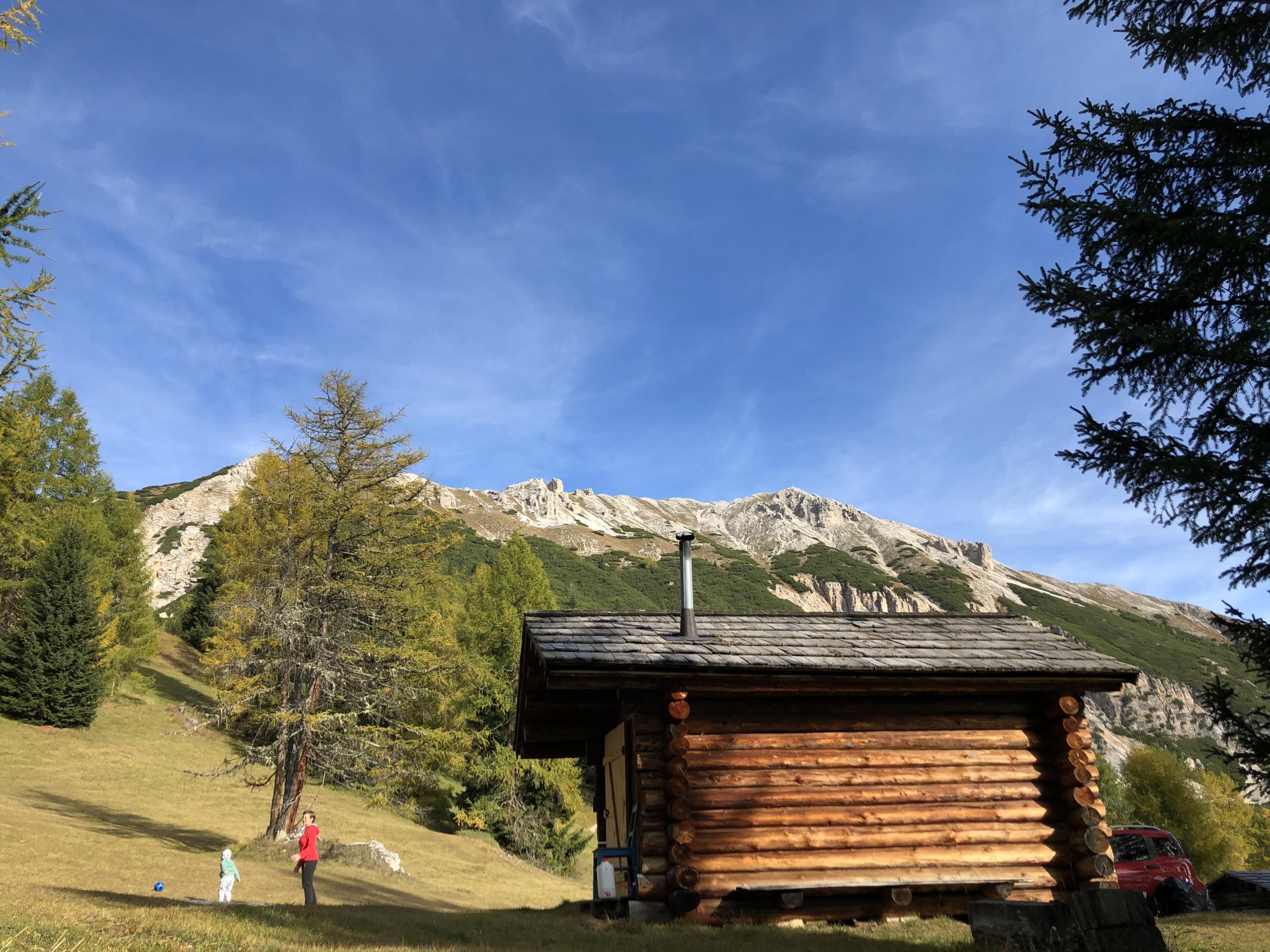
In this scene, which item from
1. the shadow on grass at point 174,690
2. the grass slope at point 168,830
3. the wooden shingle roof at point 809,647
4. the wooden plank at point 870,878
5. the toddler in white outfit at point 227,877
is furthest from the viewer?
the shadow on grass at point 174,690

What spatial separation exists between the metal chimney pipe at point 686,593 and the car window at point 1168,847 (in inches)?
398

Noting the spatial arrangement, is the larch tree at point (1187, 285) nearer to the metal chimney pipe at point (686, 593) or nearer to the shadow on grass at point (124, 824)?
the metal chimney pipe at point (686, 593)

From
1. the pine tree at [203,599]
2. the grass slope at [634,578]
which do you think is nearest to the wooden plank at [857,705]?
the pine tree at [203,599]

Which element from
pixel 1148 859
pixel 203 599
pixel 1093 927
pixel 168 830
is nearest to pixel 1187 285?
pixel 1093 927

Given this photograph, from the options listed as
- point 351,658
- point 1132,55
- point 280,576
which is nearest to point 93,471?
point 280,576

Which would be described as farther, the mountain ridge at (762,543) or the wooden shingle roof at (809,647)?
the mountain ridge at (762,543)

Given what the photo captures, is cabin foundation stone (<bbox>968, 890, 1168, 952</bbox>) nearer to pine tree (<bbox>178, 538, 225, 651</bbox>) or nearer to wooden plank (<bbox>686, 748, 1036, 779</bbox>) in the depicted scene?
wooden plank (<bbox>686, 748, 1036, 779</bbox>)

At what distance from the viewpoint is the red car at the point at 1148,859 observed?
14.0 m

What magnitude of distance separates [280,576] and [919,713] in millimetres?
25342

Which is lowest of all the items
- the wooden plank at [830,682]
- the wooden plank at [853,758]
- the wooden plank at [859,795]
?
the wooden plank at [859,795]

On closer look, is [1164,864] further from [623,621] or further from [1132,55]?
[1132,55]

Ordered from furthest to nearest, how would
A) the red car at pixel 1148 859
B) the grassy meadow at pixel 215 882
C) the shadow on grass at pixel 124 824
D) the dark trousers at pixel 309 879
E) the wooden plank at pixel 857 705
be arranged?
the shadow on grass at pixel 124 824 < the red car at pixel 1148 859 < the dark trousers at pixel 309 879 < the wooden plank at pixel 857 705 < the grassy meadow at pixel 215 882

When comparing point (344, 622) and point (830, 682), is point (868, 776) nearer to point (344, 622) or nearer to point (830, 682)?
point (830, 682)

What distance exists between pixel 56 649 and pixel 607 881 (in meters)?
30.9
